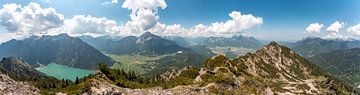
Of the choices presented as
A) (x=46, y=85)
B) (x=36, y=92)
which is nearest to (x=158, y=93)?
(x=36, y=92)

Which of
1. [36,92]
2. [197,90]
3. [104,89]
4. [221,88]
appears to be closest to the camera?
[104,89]

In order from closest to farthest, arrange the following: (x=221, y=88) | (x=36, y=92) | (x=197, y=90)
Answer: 1. (x=36, y=92)
2. (x=197, y=90)
3. (x=221, y=88)

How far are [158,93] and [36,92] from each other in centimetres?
4803

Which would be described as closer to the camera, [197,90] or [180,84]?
[197,90]

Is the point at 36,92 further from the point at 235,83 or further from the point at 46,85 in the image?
the point at 235,83

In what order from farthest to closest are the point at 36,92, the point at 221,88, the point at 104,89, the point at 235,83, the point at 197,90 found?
the point at 235,83, the point at 221,88, the point at 197,90, the point at 36,92, the point at 104,89

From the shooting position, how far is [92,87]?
148 meters

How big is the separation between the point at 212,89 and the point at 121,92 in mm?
44255

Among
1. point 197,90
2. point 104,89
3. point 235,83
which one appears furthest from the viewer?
point 235,83

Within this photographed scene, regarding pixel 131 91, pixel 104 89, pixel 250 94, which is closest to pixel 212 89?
pixel 250 94

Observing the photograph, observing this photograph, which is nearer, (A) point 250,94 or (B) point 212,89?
(B) point 212,89

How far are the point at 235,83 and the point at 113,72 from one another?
197ft

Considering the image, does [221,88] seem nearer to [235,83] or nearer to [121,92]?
[235,83]

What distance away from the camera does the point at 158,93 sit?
155875 mm
